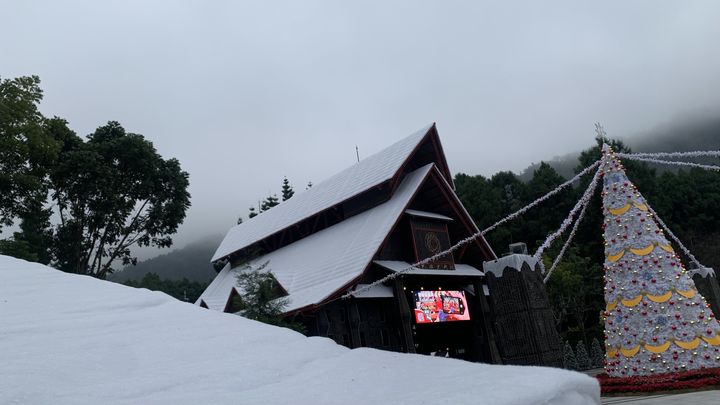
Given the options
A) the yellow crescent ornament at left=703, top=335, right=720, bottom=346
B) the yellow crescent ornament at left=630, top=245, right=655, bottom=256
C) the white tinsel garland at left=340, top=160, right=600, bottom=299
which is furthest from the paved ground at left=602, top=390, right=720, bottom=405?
the white tinsel garland at left=340, top=160, right=600, bottom=299

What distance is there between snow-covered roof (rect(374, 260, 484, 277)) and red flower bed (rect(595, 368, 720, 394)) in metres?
7.29

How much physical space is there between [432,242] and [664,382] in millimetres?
10051

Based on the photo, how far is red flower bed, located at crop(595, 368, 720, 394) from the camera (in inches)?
383

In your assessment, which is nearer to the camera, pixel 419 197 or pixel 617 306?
pixel 617 306

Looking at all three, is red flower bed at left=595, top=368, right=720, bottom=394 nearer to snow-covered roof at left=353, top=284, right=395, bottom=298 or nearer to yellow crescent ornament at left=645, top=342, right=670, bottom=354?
yellow crescent ornament at left=645, top=342, right=670, bottom=354

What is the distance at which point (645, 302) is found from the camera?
11.0 m

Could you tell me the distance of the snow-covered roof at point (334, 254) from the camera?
52.6 ft

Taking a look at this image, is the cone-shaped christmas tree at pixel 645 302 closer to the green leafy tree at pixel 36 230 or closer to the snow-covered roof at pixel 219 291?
the snow-covered roof at pixel 219 291

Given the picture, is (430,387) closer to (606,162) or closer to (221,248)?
(606,162)

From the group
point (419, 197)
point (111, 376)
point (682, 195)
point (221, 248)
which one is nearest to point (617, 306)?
point (419, 197)

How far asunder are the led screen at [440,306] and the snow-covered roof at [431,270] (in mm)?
944

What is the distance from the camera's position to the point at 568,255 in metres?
→ 35.1

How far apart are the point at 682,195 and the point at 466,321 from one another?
111 ft

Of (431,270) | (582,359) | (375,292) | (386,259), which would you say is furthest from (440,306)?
(582,359)
